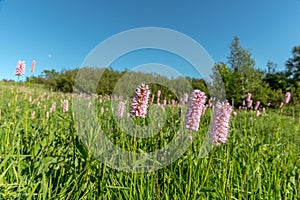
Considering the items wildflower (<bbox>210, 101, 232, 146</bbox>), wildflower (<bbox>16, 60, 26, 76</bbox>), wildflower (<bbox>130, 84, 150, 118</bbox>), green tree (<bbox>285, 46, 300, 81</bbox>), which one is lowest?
wildflower (<bbox>210, 101, 232, 146</bbox>)

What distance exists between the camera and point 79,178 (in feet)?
5.12

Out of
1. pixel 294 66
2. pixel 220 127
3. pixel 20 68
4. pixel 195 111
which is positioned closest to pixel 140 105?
pixel 195 111

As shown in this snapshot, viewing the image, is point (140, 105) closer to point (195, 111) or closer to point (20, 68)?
point (195, 111)

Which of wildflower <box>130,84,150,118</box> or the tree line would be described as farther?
the tree line

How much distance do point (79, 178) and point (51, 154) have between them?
1.65 ft

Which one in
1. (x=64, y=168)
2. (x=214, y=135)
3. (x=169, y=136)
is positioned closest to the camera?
(x=214, y=135)

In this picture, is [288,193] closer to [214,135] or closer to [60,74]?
[214,135]

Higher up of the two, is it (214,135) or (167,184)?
(214,135)

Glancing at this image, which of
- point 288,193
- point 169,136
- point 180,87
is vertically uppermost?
point 180,87

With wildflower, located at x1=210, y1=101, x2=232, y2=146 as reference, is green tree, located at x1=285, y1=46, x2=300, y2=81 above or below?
above

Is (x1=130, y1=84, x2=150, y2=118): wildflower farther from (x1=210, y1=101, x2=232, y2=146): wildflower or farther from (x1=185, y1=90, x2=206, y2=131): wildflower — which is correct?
(x1=210, y1=101, x2=232, y2=146): wildflower

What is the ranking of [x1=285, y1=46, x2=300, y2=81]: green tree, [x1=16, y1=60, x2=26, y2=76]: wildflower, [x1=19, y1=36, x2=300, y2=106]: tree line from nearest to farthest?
1. [x1=16, y1=60, x2=26, y2=76]: wildflower
2. [x1=19, y1=36, x2=300, y2=106]: tree line
3. [x1=285, y1=46, x2=300, y2=81]: green tree

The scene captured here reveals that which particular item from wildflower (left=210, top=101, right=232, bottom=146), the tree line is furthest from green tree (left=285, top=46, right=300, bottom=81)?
wildflower (left=210, top=101, right=232, bottom=146)

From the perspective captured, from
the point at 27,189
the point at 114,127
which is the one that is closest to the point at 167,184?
the point at 27,189
